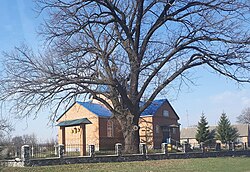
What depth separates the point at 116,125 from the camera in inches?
1822

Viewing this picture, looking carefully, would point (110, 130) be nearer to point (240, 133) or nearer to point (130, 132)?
point (130, 132)

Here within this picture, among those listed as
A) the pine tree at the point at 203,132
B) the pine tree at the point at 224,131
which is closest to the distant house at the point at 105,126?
the pine tree at the point at 203,132

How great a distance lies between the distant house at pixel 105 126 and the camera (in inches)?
1804

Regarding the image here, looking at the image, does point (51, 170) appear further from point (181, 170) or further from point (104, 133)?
point (104, 133)

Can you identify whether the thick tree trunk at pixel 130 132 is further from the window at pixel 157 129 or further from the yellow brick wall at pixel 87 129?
the window at pixel 157 129

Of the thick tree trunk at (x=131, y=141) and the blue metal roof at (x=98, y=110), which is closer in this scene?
the thick tree trunk at (x=131, y=141)

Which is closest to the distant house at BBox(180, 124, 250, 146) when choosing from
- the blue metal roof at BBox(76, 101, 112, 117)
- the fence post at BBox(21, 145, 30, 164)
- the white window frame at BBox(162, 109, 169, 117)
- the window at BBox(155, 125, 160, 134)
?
the white window frame at BBox(162, 109, 169, 117)

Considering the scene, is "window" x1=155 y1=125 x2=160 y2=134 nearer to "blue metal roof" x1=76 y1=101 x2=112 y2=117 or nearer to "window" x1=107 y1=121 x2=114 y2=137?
"window" x1=107 y1=121 x2=114 y2=137

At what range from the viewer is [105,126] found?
46.6 metres

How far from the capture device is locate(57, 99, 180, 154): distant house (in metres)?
45.8

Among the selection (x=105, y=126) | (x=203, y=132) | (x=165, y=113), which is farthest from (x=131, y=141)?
(x=203, y=132)

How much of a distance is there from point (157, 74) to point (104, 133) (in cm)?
1664

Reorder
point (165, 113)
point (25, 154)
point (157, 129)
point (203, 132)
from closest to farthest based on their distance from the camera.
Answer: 1. point (25, 154)
2. point (157, 129)
3. point (165, 113)
4. point (203, 132)

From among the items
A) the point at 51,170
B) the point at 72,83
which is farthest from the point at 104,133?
the point at 51,170
